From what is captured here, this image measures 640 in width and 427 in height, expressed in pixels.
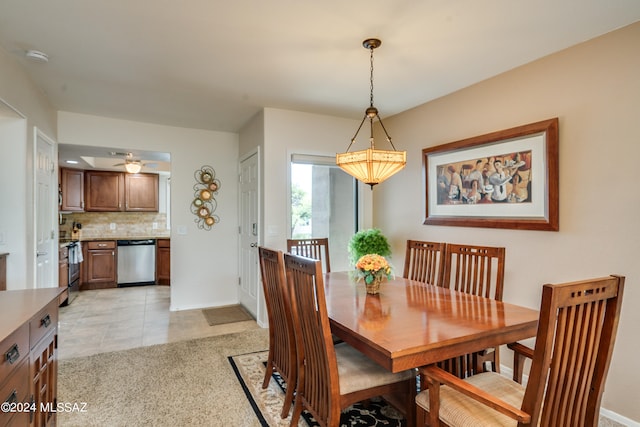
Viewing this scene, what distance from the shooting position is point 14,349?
1235 mm

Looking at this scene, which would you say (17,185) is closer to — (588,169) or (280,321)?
(280,321)

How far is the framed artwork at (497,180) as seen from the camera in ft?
8.18

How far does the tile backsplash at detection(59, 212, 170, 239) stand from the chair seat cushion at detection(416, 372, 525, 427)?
6.29 m

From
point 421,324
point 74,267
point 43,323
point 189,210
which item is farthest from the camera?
point 74,267

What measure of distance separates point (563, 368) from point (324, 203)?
3.23 m

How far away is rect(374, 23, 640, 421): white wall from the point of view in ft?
6.81

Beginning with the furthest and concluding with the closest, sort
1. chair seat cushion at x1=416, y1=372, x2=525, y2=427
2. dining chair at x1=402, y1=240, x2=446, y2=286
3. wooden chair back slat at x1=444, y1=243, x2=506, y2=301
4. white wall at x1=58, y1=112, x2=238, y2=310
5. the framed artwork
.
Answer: white wall at x1=58, y1=112, x2=238, y2=310 < dining chair at x1=402, y1=240, x2=446, y2=286 < the framed artwork < wooden chair back slat at x1=444, y1=243, x2=506, y2=301 < chair seat cushion at x1=416, y1=372, x2=525, y2=427

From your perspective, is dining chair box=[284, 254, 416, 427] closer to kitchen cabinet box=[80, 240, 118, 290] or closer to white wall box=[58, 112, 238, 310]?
white wall box=[58, 112, 238, 310]

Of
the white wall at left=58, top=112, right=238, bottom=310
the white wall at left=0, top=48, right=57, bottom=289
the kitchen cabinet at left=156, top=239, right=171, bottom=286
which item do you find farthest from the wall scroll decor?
the kitchen cabinet at left=156, top=239, right=171, bottom=286

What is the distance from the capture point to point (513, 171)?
2715 mm

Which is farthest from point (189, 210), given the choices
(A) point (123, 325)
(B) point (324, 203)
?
(B) point (324, 203)

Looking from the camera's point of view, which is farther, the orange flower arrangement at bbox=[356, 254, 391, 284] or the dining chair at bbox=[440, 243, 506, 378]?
the orange flower arrangement at bbox=[356, 254, 391, 284]

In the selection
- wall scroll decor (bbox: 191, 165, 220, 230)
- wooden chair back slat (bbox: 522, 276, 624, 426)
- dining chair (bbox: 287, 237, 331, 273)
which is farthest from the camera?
wall scroll decor (bbox: 191, 165, 220, 230)

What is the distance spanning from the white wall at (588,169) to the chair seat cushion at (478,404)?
1.13 meters
